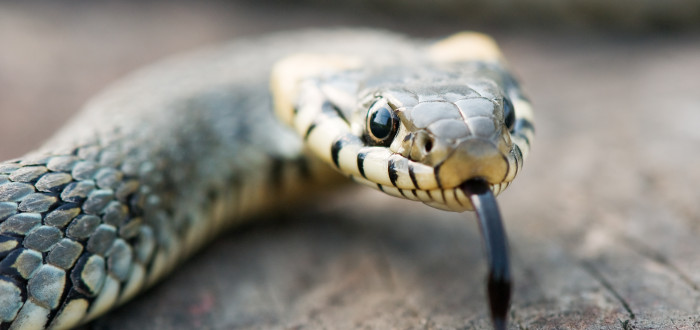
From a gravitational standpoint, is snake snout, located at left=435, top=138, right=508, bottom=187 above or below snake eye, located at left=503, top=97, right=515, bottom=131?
below

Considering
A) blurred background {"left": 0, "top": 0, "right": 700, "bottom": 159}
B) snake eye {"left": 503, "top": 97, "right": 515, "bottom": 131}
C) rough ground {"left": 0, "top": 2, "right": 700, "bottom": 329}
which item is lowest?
rough ground {"left": 0, "top": 2, "right": 700, "bottom": 329}

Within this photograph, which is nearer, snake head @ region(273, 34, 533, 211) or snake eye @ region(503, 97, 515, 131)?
snake head @ region(273, 34, 533, 211)

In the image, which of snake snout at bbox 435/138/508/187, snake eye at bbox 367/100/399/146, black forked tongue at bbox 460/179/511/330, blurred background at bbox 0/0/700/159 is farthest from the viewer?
blurred background at bbox 0/0/700/159

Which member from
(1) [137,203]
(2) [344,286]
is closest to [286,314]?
(2) [344,286]

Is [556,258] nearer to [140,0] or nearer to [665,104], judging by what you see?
[665,104]

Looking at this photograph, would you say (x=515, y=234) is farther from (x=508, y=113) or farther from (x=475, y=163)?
(x=475, y=163)

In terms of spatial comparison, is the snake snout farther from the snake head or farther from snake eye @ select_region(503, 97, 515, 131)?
snake eye @ select_region(503, 97, 515, 131)

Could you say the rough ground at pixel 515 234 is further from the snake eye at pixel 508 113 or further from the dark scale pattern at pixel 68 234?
the snake eye at pixel 508 113

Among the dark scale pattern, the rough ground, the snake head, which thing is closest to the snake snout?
the snake head
